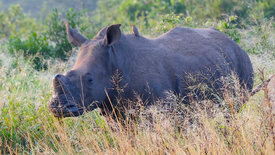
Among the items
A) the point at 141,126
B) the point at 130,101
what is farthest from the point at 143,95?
the point at 141,126

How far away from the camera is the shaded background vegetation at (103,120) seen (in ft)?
11.9

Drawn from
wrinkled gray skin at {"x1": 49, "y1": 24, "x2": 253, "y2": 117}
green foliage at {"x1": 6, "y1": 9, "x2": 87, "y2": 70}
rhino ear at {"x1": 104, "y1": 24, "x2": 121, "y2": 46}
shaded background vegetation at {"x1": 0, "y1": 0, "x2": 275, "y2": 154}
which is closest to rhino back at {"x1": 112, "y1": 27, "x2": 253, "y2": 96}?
wrinkled gray skin at {"x1": 49, "y1": 24, "x2": 253, "y2": 117}

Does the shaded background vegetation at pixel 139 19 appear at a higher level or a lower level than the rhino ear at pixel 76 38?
Result: lower

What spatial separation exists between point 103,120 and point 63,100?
4.21 feet

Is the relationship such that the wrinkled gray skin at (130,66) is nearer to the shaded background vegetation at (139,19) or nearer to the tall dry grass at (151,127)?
the tall dry grass at (151,127)

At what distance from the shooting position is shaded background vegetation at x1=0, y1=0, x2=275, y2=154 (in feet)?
11.9

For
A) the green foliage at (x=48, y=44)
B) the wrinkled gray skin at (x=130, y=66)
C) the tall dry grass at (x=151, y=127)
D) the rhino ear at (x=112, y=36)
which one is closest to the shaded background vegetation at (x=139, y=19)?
the green foliage at (x=48, y=44)

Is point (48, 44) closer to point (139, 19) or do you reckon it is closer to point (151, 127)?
point (139, 19)

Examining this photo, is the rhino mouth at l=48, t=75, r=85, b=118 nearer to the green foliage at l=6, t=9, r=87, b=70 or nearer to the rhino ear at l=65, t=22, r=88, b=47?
the rhino ear at l=65, t=22, r=88, b=47

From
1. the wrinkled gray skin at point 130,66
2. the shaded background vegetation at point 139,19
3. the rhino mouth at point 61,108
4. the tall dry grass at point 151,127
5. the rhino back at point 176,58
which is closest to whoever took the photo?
the tall dry grass at point 151,127

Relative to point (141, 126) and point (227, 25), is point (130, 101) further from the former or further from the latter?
point (227, 25)

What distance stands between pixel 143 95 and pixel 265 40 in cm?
416

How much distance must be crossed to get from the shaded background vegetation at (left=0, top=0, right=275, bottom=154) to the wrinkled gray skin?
379mm

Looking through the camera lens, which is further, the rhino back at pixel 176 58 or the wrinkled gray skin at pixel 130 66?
the rhino back at pixel 176 58
